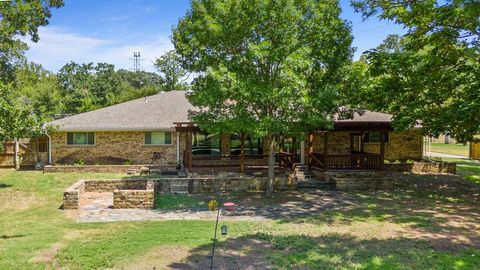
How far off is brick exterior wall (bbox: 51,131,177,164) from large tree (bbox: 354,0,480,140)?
40.6ft

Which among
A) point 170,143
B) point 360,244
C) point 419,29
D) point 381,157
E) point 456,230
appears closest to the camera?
point 360,244

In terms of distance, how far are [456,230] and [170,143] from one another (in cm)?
1633

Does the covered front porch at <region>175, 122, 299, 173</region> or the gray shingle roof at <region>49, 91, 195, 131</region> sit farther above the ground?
the gray shingle roof at <region>49, 91, 195, 131</region>

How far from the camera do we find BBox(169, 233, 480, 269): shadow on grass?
8.05m

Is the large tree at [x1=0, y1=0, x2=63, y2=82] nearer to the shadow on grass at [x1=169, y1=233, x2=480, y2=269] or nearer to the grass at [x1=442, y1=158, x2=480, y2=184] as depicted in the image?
the shadow on grass at [x1=169, y1=233, x2=480, y2=269]

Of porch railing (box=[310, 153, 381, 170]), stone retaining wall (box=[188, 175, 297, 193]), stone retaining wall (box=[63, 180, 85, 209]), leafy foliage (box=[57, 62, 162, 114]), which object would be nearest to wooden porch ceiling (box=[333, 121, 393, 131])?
porch railing (box=[310, 153, 381, 170])

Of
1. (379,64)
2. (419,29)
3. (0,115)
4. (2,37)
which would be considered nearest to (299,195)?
(379,64)

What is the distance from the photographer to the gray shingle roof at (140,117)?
22.8 meters

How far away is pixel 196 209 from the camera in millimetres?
14117

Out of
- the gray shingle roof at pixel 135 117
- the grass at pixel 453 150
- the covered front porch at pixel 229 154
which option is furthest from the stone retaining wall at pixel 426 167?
the grass at pixel 453 150

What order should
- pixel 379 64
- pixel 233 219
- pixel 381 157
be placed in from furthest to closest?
pixel 381 157 → pixel 379 64 → pixel 233 219

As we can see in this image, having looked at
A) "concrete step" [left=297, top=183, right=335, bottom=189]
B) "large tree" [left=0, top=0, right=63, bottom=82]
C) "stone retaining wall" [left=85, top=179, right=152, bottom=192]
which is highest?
"large tree" [left=0, top=0, right=63, bottom=82]

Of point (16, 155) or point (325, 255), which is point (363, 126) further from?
point (16, 155)

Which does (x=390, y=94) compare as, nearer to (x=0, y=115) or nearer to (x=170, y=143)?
(x=170, y=143)
